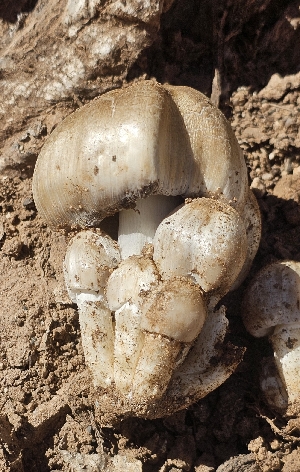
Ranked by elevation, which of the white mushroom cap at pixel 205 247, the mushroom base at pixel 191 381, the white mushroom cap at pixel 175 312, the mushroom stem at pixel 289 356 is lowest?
the mushroom stem at pixel 289 356

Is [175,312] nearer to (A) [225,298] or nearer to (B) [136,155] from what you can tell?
(B) [136,155]

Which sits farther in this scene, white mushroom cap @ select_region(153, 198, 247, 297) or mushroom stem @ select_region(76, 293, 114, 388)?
mushroom stem @ select_region(76, 293, 114, 388)

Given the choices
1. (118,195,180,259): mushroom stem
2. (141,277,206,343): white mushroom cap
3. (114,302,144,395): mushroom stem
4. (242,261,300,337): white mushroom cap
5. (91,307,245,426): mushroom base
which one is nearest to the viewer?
(141,277,206,343): white mushroom cap

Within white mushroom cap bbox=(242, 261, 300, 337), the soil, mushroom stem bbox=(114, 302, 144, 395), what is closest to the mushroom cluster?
mushroom stem bbox=(114, 302, 144, 395)

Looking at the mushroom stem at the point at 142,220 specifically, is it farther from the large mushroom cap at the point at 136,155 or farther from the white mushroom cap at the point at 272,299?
the white mushroom cap at the point at 272,299

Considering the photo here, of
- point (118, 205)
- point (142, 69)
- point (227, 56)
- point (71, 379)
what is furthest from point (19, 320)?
point (227, 56)

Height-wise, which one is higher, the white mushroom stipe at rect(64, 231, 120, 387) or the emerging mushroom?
the white mushroom stipe at rect(64, 231, 120, 387)

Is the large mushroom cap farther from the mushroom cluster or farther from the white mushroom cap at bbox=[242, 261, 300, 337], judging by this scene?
the white mushroom cap at bbox=[242, 261, 300, 337]

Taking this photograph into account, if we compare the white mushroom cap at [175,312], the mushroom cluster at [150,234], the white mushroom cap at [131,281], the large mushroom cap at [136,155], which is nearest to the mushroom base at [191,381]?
the mushroom cluster at [150,234]

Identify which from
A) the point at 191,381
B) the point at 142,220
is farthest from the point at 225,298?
the point at 142,220
